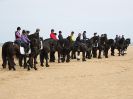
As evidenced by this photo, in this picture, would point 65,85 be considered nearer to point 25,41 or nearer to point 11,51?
point 11,51

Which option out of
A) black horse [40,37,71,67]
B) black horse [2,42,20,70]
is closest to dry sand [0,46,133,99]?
black horse [2,42,20,70]

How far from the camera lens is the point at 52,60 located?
2870cm

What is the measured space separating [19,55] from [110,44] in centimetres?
1435

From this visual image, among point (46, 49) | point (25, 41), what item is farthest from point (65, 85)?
point (46, 49)

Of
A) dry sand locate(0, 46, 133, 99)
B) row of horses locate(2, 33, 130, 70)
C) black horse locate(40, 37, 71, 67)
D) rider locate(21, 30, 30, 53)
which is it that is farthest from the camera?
black horse locate(40, 37, 71, 67)

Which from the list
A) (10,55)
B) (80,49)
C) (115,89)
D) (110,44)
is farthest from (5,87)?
(110,44)

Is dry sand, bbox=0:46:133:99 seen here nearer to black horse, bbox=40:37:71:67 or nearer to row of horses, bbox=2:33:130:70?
row of horses, bbox=2:33:130:70

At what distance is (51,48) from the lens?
85.9 ft

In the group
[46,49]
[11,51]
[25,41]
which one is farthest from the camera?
[46,49]

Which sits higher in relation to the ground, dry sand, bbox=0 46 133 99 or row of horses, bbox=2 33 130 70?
row of horses, bbox=2 33 130 70

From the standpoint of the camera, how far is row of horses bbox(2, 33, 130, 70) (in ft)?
71.8

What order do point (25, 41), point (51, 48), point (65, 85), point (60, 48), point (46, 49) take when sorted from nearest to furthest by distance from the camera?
point (65, 85) < point (25, 41) < point (46, 49) < point (51, 48) < point (60, 48)

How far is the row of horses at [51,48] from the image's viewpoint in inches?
861

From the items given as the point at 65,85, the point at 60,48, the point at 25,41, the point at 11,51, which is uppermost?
the point at 25,41
